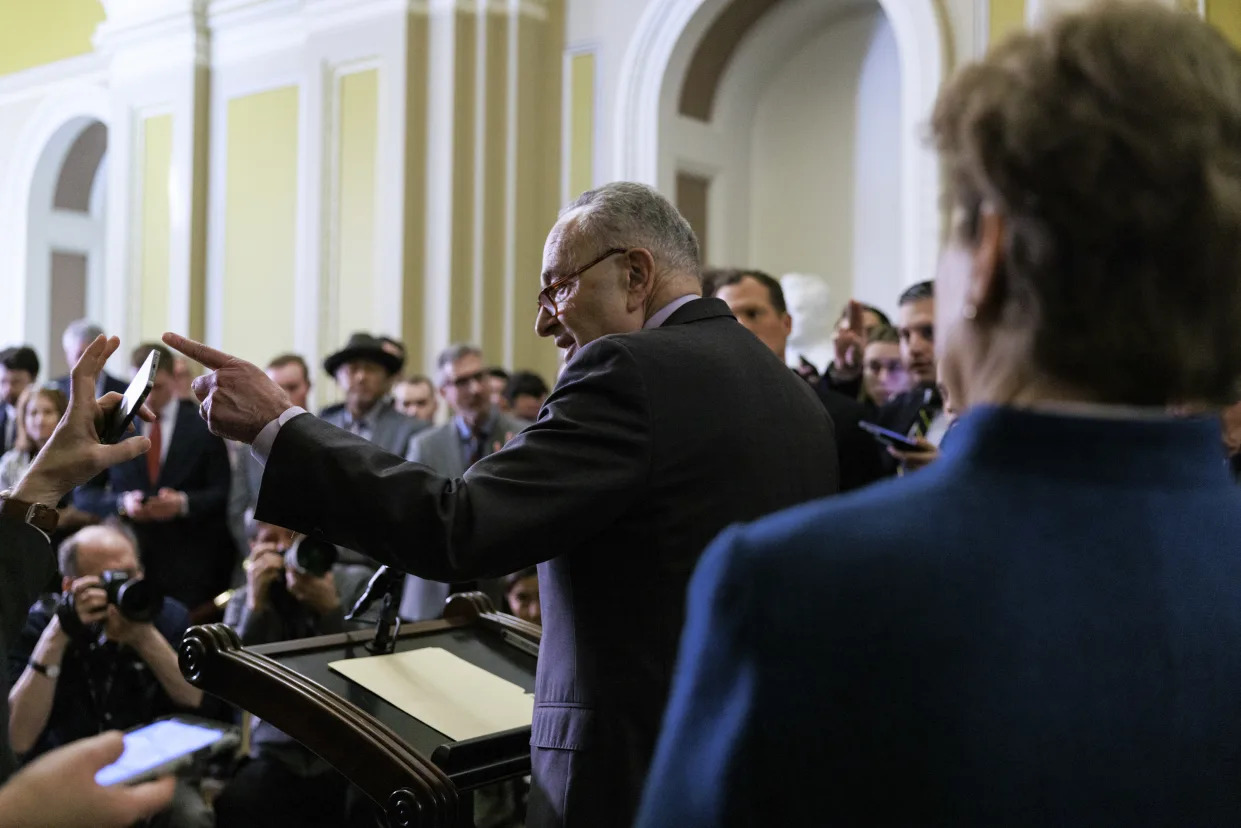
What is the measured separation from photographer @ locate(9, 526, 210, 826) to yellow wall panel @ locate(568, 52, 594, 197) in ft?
14.0

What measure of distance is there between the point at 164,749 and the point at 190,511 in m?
2.64

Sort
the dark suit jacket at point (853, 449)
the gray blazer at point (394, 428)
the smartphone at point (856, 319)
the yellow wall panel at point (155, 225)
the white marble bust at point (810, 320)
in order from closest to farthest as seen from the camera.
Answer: the dark suit jacket at point (853, 449), the smartphone at point (856, 319), the gray blazer at point (394, 428), the white marble bust at point (810, 320), the yellow wall panel at point (155, 225)

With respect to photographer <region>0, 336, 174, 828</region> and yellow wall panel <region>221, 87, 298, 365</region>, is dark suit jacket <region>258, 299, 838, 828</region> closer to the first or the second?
→ photographer <region>0, 336, 174, 828</region>

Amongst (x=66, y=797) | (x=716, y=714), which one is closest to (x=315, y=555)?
(x=66, y=797)

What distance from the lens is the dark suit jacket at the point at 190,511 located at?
4.73m

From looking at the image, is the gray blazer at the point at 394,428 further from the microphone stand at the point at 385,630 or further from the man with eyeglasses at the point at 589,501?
the man with eyeglasses at the point at 589,501

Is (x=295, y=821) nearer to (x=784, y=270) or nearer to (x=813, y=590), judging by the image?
(x=813, y=590)

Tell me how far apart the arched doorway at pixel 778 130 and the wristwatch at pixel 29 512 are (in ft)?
17.5

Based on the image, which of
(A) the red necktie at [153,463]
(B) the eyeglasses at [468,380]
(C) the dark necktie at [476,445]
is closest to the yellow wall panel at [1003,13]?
(B) the eyeglasses at [468,380]

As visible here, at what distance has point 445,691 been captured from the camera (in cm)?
184

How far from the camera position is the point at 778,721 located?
2.22ft

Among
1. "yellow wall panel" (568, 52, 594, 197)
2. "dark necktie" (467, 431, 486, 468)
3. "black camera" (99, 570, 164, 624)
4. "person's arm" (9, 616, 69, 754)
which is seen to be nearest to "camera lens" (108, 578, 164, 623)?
"black camera" (99, 570, 164, 624)

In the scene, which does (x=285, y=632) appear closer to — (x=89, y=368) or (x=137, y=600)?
(x=137, y=600)

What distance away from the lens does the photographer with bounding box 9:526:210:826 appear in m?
2.86
